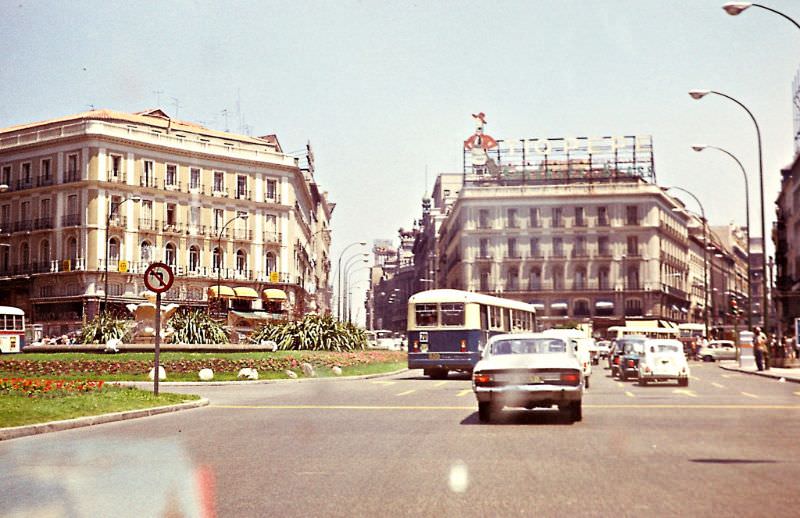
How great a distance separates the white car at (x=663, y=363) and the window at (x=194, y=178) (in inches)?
2302

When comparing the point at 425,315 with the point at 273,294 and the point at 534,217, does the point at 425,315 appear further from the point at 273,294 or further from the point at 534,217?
the point at 534,217

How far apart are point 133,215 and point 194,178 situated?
22.5ft

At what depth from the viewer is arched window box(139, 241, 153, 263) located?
7840cm

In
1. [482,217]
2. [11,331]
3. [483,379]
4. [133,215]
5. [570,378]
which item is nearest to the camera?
[570,378]

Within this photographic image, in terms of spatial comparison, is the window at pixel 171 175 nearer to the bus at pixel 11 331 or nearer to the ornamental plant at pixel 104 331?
the bus at pixel 11 331

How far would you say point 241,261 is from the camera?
8475 centimetres

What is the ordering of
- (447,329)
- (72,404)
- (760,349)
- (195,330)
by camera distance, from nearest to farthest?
(72,404) → (447,329) → (195,330) → (760,349)

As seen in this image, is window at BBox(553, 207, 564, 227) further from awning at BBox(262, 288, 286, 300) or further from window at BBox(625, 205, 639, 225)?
awning at BBox(262, 288, 286, 300)

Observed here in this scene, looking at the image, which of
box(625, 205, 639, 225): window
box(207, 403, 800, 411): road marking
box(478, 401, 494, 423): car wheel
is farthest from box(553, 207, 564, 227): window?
Answer: box(478, 401, 494, 423): car wheel

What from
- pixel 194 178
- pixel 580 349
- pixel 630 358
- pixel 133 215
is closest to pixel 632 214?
pixel 194 178

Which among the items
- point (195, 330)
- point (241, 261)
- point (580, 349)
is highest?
point (241, 261)

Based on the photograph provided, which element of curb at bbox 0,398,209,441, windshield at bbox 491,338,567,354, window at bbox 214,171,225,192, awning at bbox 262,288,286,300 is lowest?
curb at bbox 0,398,209,441

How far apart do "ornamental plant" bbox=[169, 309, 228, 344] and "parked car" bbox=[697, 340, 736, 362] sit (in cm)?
4688

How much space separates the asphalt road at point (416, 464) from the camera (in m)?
8.12
